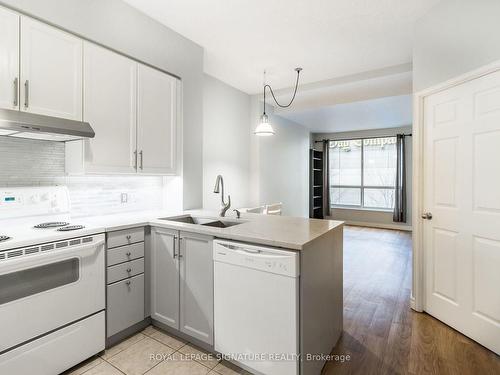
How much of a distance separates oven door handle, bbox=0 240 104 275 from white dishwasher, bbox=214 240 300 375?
2.74 feet

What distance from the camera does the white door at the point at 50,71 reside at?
1775 millimetres

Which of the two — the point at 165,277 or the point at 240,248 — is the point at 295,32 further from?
the point at 165,277

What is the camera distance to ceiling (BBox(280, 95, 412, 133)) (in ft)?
15.9

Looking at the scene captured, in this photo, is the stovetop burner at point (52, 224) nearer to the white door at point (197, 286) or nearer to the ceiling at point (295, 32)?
the white door at point (197, 286)

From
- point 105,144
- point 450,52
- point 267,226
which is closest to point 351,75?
point 450,52

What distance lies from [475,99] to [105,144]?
295 cm

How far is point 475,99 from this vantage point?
217 cm

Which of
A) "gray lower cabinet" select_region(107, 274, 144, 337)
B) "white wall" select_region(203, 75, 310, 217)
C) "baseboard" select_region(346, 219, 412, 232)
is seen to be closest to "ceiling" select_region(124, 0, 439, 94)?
"white wall" select_region(203, 75, 310, 217)

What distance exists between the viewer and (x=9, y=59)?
1695mm

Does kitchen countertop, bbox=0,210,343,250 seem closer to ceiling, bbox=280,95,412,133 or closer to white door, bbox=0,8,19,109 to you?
white door, bbox=0,8,19,109

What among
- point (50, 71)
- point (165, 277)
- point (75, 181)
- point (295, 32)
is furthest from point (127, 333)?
point (295, 32)

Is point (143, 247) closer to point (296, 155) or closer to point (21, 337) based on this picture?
point (21, 337)

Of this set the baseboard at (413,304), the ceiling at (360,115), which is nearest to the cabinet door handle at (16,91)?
the baseboard at (413,304)

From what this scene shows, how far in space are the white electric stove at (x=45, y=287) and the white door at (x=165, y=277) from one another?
41 cm
